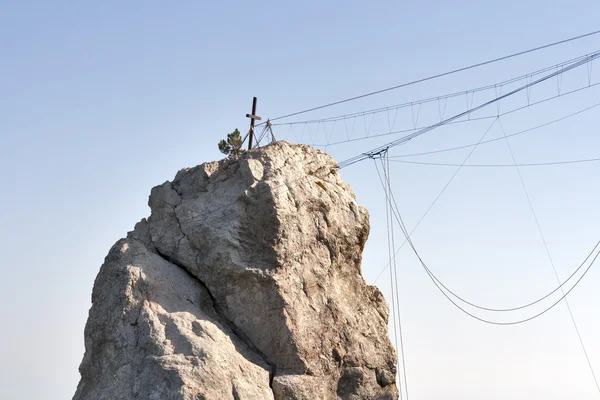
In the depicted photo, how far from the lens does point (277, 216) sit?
19.3 metres

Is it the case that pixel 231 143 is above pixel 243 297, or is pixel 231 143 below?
above

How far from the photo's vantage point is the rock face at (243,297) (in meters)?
17.3

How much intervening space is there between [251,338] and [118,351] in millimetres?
3077

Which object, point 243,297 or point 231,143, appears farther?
point 231,143

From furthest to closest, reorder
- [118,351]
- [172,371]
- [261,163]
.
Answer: [261,163] < [118,351] < [172,371]

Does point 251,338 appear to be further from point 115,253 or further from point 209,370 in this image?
point 115,253

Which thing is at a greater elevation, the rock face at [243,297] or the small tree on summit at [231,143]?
the small tree on summit at [231,143]

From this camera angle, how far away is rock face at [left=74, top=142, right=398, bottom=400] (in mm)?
17266

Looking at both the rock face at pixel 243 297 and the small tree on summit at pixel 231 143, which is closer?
the rock face at pixel 243 297

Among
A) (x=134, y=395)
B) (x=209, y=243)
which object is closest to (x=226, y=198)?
(x=209, y=243)

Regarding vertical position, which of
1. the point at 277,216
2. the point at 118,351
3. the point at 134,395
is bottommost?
the point at 134,395

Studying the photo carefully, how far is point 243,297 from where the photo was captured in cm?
1905

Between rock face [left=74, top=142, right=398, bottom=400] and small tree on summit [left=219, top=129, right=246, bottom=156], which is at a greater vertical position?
small tree on summit [left=219, top=129, right=246, bottom=156]

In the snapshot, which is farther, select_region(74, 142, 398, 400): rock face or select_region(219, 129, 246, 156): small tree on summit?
select_region(219, 129, 246, 156): small tree on summit
